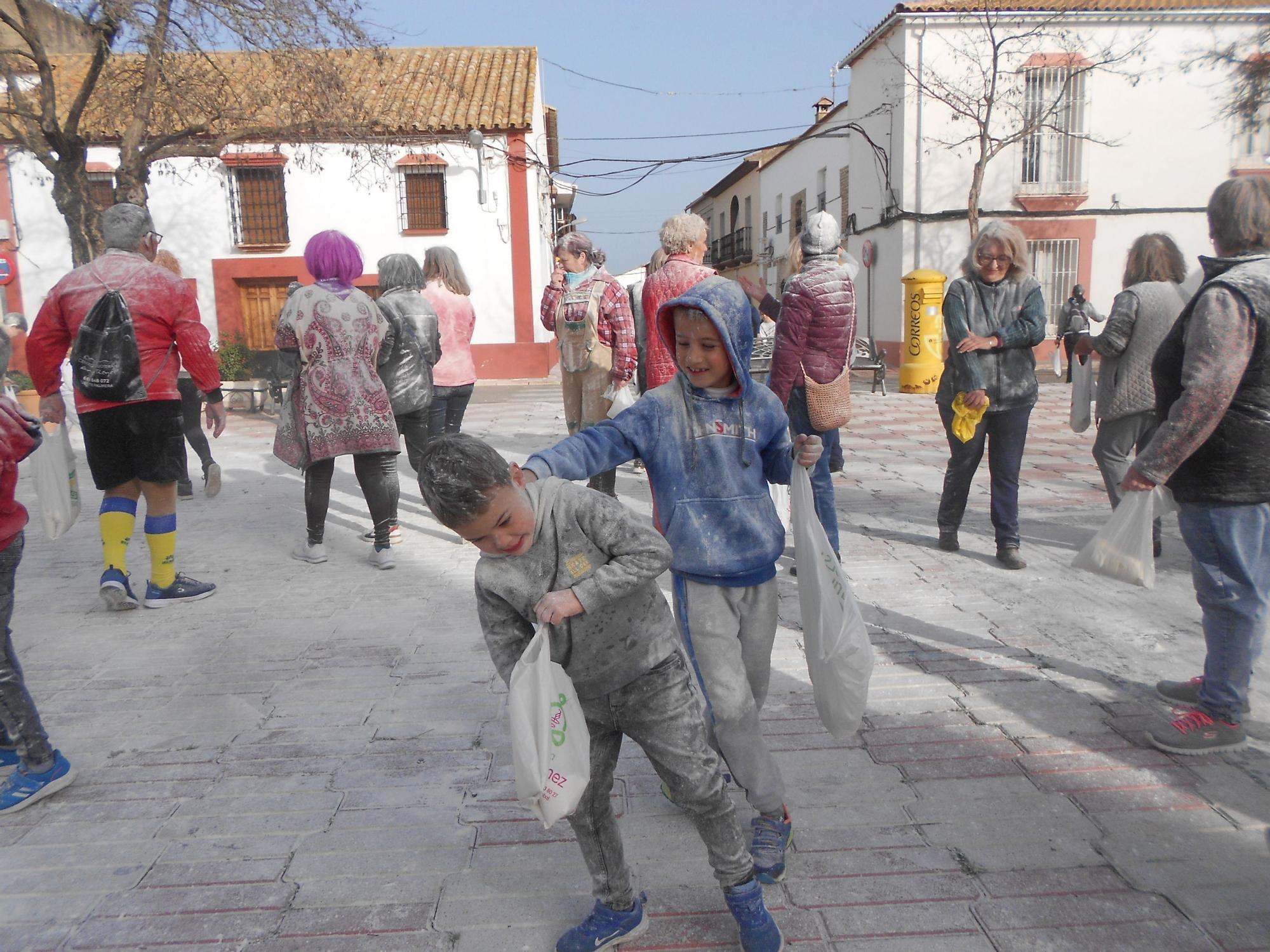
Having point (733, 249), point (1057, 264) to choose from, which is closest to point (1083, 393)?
point (1057, 264)

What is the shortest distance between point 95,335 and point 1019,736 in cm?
416

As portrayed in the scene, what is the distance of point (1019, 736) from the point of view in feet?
10.1

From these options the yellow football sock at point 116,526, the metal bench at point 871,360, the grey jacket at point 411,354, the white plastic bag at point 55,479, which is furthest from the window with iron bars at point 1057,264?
the white plastic bag at point 55,479

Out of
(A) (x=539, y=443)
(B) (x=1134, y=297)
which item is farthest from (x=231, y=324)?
(B) (x=1134, y=297)

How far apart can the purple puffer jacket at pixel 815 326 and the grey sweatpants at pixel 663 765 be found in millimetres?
2610

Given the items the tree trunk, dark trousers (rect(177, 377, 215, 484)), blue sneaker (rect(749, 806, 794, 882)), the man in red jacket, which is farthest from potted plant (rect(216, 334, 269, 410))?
blue sneaker (rect(749, 806, 794, 882))

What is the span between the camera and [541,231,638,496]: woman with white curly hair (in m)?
5.70

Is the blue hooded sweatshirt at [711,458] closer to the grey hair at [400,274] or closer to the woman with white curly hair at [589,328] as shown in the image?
the woman with white curly hair at [589,328]

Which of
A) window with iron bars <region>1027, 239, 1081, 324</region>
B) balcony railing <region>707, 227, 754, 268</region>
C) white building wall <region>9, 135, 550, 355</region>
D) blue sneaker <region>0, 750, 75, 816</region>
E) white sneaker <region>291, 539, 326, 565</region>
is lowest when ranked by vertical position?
blue sneaker <region>0, 750, 75, 816</region>

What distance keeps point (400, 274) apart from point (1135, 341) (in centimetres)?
422

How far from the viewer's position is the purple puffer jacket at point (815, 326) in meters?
4.27

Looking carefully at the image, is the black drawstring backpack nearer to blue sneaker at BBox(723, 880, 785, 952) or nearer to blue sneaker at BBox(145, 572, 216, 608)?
blue sneaker at BBox(145, 572, 216, 608)

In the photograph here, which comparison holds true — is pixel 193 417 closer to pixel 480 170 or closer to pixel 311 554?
pixel 311 554

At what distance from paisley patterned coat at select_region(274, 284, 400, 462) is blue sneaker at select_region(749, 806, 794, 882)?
3393mm
